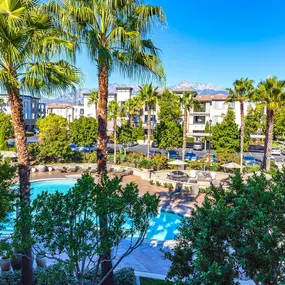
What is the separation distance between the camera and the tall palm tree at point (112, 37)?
7035 mm

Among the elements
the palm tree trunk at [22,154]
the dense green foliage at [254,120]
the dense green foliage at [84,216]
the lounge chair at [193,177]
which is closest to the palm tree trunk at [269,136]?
the lounge chair at [193,177]

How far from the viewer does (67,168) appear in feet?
90.6

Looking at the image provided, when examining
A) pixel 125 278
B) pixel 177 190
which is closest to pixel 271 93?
pixel 177 190

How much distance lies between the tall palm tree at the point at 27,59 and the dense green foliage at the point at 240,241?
3.91 meters

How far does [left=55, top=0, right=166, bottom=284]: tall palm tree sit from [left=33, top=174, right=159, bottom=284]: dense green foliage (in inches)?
63.6

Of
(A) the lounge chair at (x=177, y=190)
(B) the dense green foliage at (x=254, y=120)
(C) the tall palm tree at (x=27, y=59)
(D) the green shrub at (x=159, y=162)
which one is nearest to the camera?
(C) the tall palm tree at (x=27, y=59)

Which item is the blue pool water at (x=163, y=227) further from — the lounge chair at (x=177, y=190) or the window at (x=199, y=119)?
the window at (x=199, y=119)

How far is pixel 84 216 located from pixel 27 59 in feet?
15.1

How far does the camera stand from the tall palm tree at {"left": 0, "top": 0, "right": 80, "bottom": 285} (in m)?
6.03

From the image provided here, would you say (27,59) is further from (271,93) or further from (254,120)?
(254,120)

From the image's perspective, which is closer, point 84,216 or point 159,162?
point 84,216

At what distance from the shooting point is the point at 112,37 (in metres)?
7.30

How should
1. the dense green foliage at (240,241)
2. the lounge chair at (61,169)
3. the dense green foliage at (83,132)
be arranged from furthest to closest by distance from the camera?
the dense green foliage at (83,132) < the lounge chair at (61,169) < the dense green foliage at (240,241)

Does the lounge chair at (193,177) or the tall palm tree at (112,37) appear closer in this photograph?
the tall palm tree at (112,37)
